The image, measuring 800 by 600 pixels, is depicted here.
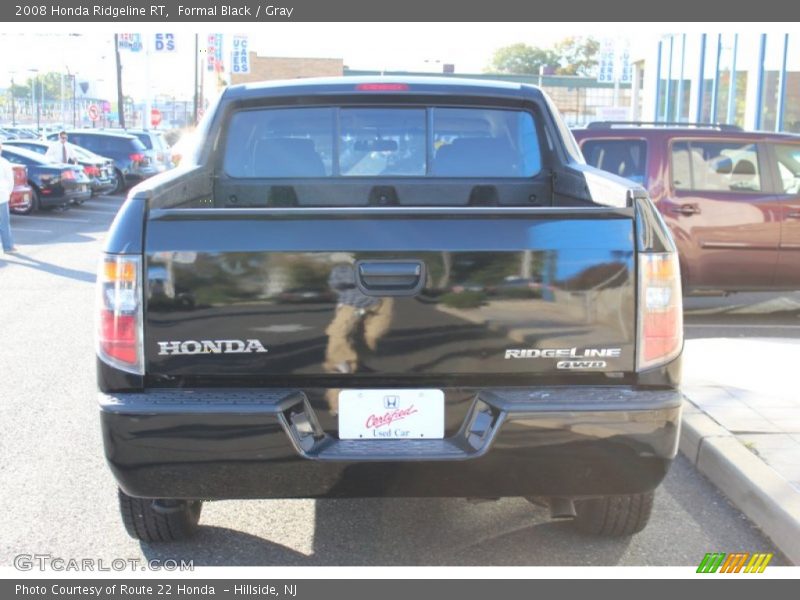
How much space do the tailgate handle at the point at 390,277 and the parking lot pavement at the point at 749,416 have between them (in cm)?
201

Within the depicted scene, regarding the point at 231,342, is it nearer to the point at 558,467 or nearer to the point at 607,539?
the point at 558,467

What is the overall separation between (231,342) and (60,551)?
1.40m

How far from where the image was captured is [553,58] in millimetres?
107938

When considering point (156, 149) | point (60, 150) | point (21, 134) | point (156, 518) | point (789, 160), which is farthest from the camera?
point (21, 134)

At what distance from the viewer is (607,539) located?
4.13 m

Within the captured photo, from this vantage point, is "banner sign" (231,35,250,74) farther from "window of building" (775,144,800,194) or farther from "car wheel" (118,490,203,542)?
"car wheel" (118,490,203,542)

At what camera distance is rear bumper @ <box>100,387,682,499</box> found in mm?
3273

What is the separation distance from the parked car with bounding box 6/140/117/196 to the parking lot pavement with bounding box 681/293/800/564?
18.4m

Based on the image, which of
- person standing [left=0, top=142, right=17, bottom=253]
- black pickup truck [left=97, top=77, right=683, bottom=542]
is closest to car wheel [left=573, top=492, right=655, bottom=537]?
black pickup truck [left=97, top=77, right=683, bottom=542]

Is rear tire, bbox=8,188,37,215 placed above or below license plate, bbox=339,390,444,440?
below

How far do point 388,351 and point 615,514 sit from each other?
137 centimetres

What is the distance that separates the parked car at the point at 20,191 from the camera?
62.4ft

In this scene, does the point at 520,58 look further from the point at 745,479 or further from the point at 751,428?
the point at 745,479

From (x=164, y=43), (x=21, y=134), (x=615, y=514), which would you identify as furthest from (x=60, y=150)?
(x=21, y=134)
